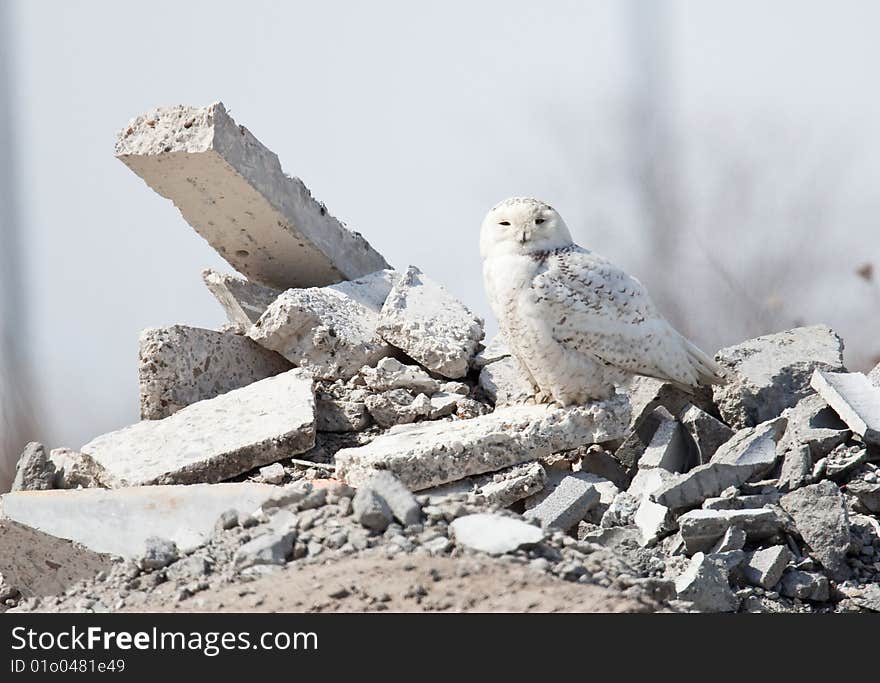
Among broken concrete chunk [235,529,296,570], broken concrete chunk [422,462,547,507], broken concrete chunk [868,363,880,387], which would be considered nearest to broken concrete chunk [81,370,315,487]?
broken concrete chunk [422,462,547,507]

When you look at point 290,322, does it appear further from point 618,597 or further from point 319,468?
point 618,597

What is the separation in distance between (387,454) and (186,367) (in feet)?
5.65

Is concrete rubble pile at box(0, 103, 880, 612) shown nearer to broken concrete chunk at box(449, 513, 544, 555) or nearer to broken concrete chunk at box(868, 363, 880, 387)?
broken concrete chunk at box(449, 513, 544, 555)

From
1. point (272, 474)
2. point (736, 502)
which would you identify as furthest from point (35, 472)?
point (736, 502)

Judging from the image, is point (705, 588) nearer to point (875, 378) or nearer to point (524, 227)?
point (524, 227)

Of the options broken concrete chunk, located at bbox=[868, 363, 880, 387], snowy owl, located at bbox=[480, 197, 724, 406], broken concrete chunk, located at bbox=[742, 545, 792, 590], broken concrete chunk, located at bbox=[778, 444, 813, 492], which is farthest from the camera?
broken concrete chunk, located at bbox=[868, 363, 880, 387]

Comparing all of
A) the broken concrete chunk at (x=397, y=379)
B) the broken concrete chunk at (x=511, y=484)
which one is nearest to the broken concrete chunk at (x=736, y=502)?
the broken concrete chunk at (x=511, y=484)

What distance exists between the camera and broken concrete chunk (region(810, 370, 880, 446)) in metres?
5.95

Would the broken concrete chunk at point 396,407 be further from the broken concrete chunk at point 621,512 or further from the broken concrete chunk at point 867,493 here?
the broken concrete chunk at point 867,493

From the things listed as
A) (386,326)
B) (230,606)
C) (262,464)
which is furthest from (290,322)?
(230,606)

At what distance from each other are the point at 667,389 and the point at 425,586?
3297 mm

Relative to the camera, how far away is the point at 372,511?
408 cm

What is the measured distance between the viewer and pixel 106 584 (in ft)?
14.2

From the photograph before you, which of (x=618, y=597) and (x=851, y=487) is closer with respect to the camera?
(x=618, y=597)
